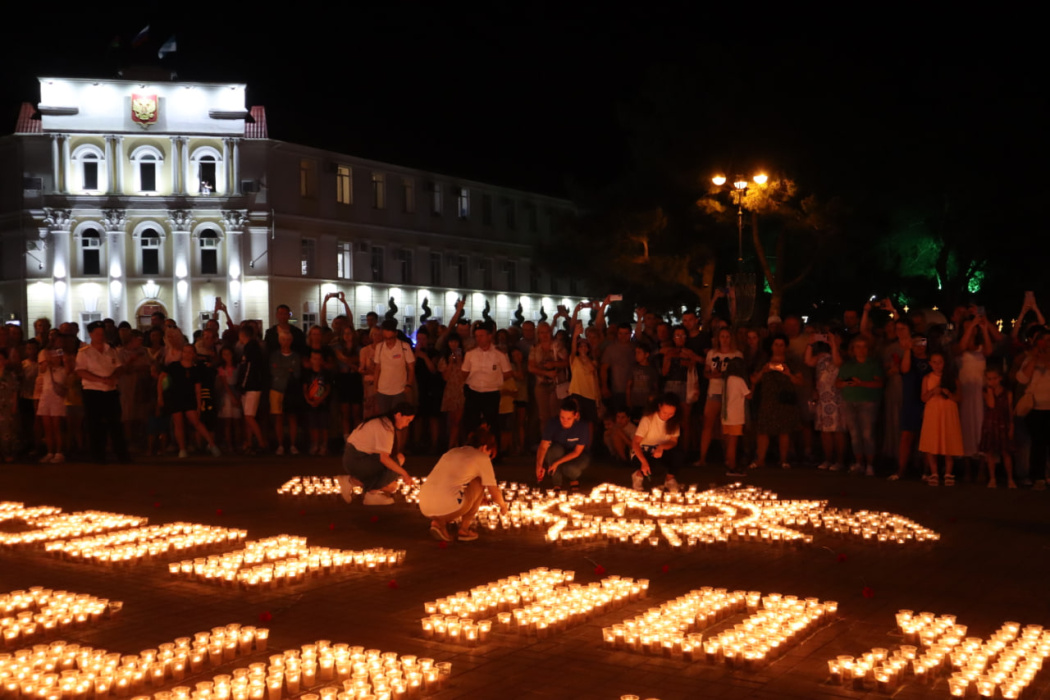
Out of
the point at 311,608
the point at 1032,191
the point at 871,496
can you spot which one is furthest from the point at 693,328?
the point at 1032,191

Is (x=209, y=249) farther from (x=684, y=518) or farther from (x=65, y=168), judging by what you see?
(x=684, y=518)

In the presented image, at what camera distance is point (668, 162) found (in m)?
41.7

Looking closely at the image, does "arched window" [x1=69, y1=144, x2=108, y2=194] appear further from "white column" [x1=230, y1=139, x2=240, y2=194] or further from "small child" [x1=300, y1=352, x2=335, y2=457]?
"small child" [x1=300, y1=352, x2=335, y2=457]

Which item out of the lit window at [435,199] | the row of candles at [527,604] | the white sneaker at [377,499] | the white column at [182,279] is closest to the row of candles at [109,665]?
the row of candles at [527,604]

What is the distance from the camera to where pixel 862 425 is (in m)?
14.4

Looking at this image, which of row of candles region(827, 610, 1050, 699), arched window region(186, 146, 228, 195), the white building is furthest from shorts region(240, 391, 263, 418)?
arched window region(186, 146, 228, 195)

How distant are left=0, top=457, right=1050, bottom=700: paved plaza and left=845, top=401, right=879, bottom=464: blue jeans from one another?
121cm

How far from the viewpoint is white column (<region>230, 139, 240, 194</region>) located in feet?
187

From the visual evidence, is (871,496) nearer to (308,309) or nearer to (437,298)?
(308,309)

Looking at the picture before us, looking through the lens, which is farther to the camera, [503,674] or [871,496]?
[871,496]

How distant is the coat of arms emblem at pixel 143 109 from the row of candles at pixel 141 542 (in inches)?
1979

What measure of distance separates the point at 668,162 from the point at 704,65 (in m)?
3.63

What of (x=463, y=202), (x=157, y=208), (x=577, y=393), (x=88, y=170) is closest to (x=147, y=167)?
(x=157, y=208)

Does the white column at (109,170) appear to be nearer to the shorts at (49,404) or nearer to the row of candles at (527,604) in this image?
the shorts at (49,404)
